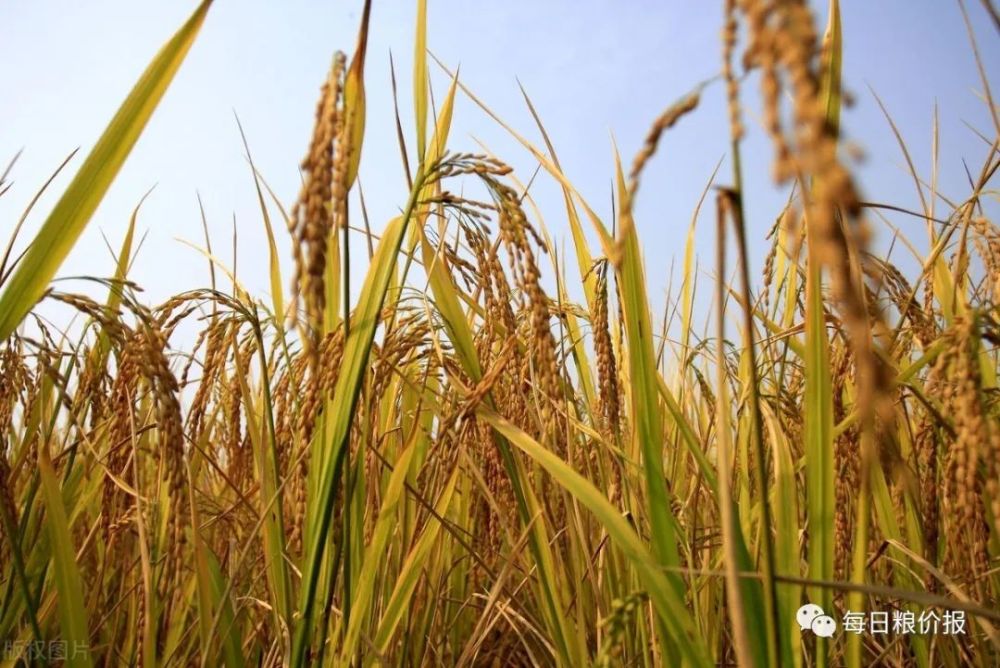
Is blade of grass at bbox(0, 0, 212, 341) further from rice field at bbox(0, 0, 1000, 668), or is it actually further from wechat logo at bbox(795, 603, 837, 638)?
wechat logo at bbox(795, 603, 837, 638)

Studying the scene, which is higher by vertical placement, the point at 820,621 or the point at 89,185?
the point at 89,185

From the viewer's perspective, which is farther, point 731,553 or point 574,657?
point 574,657

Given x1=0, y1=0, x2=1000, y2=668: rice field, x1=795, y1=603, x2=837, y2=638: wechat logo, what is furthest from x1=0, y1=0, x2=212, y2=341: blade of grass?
x1=795, y1=603, x2=837, y2=638: wechat logo

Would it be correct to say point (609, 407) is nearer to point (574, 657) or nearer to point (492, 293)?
point (492, 293)

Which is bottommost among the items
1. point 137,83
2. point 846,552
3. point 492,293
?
point 846,552

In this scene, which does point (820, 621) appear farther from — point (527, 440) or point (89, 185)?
point (89, 185)

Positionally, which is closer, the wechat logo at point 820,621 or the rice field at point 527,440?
the rice field at point 527,440

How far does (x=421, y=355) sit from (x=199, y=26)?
1.08 m

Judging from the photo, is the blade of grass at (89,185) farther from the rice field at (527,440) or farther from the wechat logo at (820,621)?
the wechat logo at (820,621)

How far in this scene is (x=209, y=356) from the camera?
1709 mm

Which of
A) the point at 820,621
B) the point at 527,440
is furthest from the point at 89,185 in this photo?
the point at 820,621

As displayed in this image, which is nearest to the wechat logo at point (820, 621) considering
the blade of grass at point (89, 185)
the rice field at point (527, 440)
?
the rice field at point (527, 440)

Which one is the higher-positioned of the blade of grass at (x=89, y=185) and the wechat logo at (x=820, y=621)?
the blade of grass at (x=89, y=185)


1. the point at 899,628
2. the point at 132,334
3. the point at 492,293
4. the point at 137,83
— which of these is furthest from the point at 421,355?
the point at 899,628
